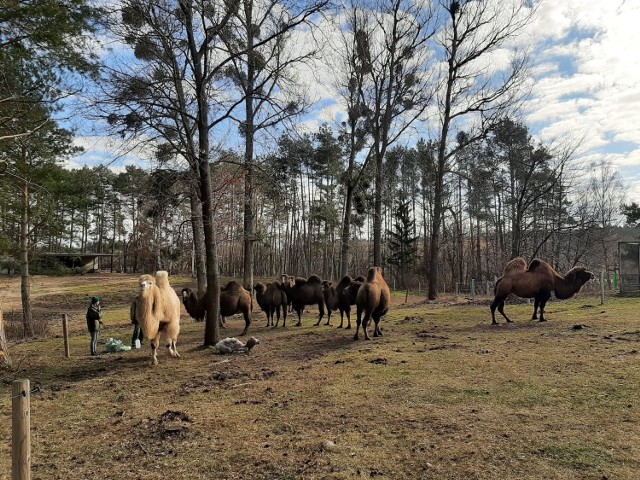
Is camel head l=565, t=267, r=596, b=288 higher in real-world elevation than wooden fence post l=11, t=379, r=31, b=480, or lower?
higher

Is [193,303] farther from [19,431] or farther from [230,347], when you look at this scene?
[19,431]

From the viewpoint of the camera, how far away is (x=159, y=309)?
31.8 feet

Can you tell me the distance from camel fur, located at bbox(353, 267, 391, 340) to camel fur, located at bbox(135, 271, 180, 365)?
462 centimetres

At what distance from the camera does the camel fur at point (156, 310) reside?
9320 millimetres

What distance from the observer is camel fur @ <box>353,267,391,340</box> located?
Result: 11.6 metres

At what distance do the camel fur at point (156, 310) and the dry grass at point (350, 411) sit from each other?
0.58 m

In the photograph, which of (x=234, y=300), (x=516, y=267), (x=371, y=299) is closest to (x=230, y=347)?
(x=234, y=300)

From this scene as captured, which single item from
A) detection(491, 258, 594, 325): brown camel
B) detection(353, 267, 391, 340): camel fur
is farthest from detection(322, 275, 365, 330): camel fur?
detection(491, 258, 594, 325): brown camel

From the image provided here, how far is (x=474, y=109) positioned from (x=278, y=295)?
52.5 feet

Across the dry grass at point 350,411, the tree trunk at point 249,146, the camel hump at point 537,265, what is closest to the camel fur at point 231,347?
the dry grass at point 350,411

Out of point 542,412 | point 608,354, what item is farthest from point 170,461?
point 608,354

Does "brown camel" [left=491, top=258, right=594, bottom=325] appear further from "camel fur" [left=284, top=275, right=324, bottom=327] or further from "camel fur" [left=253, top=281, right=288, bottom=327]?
"camel fur" [left=253, top=281, right=288, bottom=327]

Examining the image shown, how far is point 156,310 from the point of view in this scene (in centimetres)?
962

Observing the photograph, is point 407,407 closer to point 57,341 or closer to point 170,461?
point 170,461
